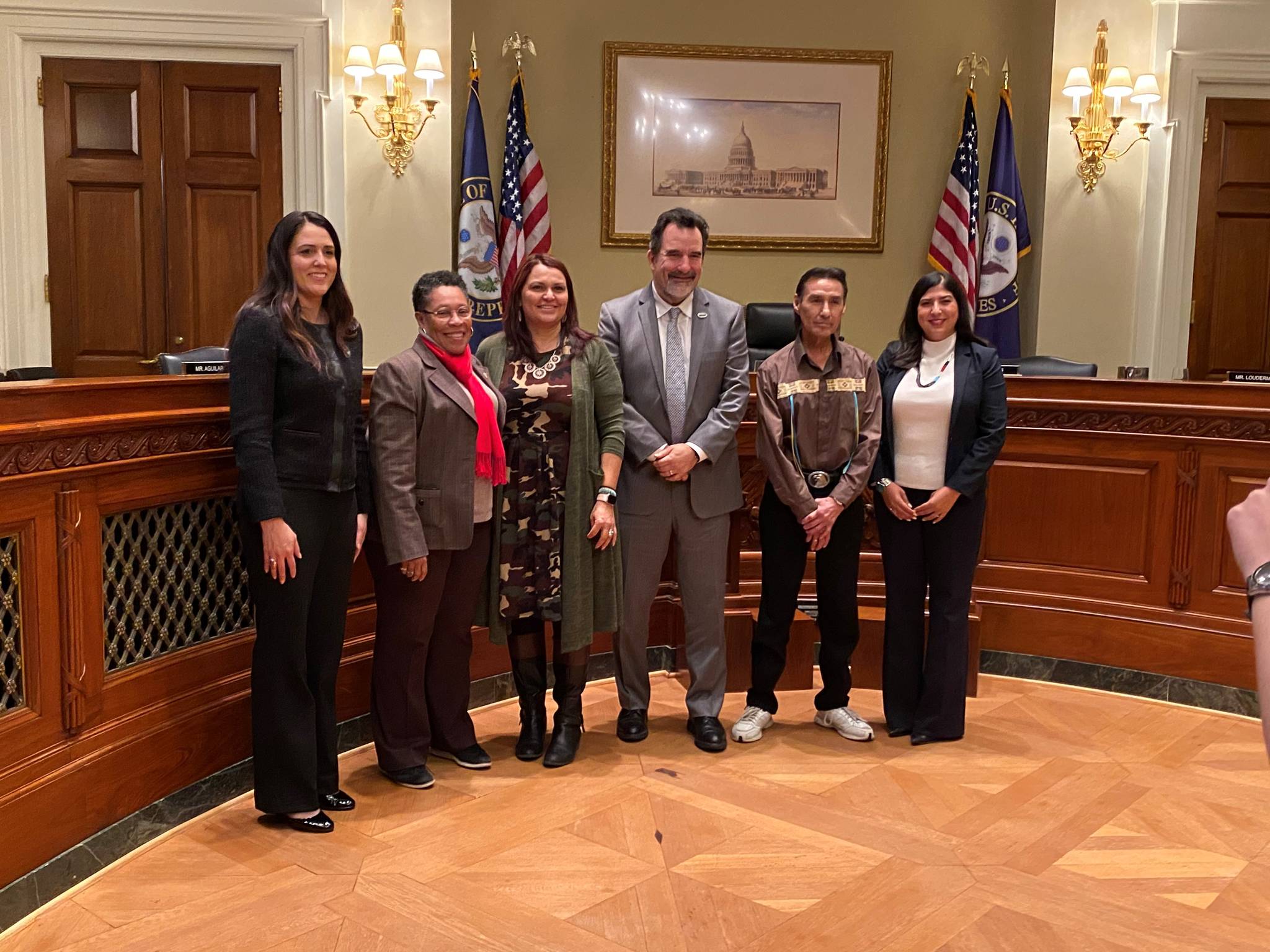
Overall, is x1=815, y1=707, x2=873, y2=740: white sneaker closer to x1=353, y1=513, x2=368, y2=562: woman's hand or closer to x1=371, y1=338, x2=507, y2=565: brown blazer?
x1=371, y1=338, x2=507, y2=565: brown blazer

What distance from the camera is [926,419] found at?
3.53m

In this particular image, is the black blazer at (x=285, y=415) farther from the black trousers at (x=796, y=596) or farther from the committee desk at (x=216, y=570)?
the black trousers at (x=796, y=596)

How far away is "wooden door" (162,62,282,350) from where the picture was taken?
579 cm

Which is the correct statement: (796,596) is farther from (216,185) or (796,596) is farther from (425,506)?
(216,185)

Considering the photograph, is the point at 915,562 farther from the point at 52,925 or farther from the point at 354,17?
the point at 354,17

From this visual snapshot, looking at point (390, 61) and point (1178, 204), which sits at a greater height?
point (390, 61)

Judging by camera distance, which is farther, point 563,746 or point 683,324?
point 683,324

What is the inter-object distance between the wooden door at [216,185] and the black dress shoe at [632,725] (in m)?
3.45

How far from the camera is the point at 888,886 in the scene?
2.58 metres

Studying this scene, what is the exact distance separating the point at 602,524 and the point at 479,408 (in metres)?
0.50

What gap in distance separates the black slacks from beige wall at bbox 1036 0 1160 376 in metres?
4.26

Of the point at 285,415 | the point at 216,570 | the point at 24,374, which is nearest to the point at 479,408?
the point at 285,415

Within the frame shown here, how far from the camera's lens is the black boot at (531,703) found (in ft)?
11.1

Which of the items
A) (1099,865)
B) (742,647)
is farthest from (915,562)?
(1099,865)
